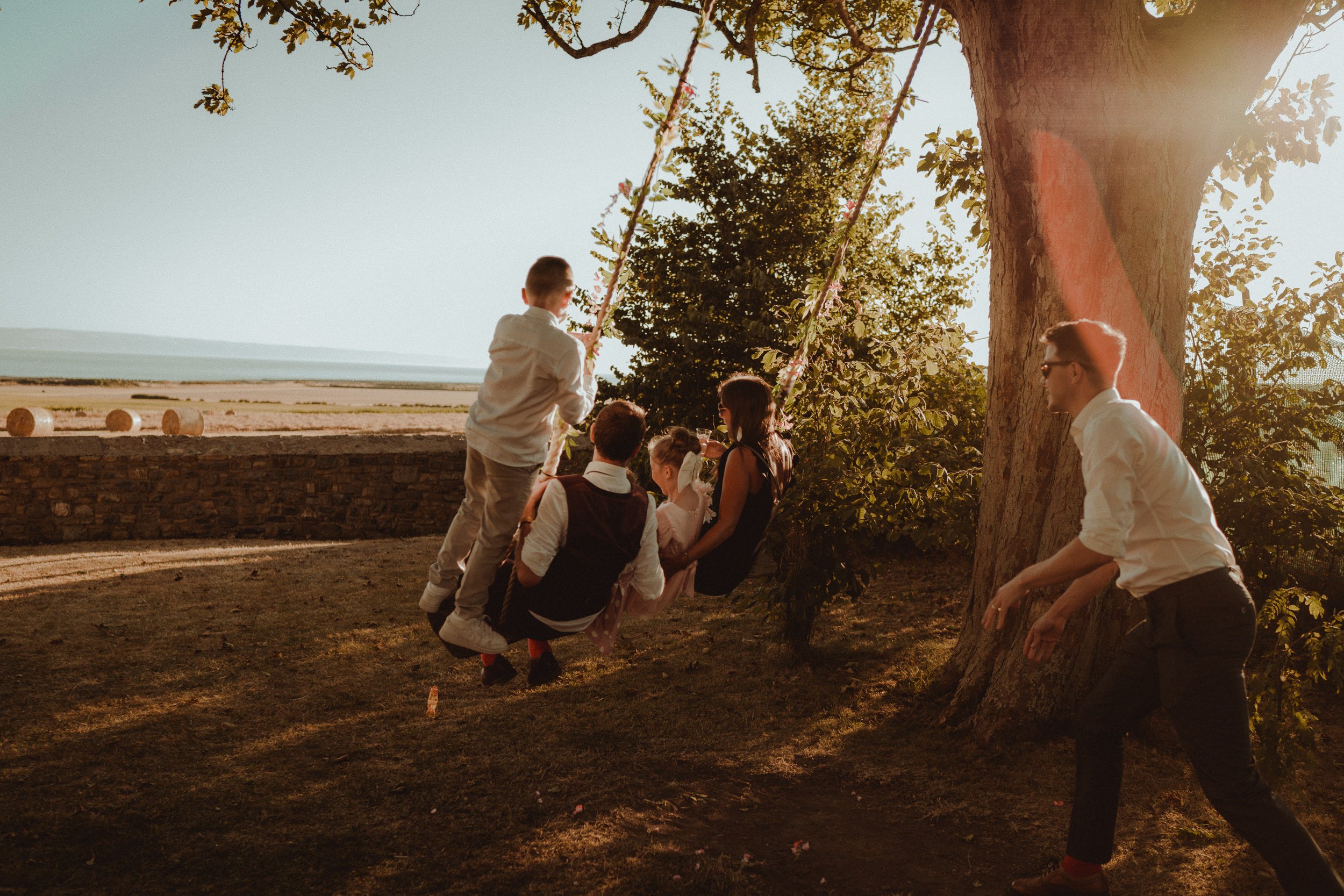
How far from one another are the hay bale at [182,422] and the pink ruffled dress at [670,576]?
25.8 metres

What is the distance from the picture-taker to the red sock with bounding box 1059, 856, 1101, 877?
131 inches

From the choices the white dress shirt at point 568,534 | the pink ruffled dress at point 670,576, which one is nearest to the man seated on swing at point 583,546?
the white dress shirt at point 568,534

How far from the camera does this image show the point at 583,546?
391 centimetres

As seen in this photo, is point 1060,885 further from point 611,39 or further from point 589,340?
point 611,39

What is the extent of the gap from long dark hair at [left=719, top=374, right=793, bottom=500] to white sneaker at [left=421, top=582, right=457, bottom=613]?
1579 mm

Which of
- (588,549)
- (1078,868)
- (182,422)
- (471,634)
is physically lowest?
(182,422)

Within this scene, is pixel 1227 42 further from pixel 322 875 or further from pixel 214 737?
pixel 214 737

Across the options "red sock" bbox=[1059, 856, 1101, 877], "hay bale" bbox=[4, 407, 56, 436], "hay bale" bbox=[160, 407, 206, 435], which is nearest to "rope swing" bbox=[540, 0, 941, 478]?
"red sock" bbox=[1059, 856, 1101, 877]

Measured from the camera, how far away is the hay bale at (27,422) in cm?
2342

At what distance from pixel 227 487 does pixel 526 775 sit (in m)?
10.4

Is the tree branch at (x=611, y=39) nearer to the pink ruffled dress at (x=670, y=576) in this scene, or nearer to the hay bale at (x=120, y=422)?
the pink ruffled dress at (x=670, y=576)

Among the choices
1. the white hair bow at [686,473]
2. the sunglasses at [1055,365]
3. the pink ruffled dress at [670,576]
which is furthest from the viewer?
the white hair bow at [686,473]

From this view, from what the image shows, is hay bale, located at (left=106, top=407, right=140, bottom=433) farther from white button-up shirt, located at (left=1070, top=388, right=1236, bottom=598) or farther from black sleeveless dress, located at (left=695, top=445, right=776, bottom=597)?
white button-up shirt, located at (left=1070, top=388, right=1236, bottom=598)

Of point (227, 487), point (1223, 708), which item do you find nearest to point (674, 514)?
point (1223, 708)
